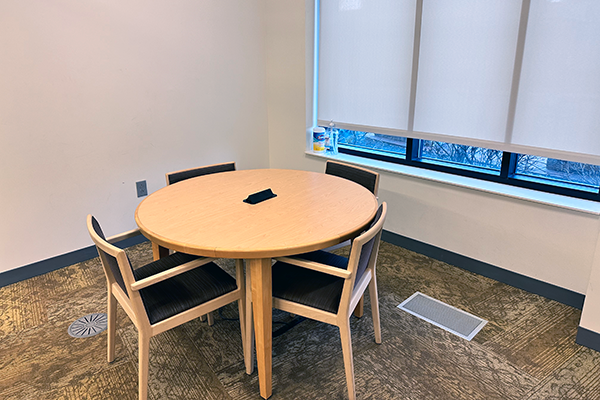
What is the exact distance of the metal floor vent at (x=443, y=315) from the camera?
2342mm

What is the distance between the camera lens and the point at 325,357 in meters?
2.14

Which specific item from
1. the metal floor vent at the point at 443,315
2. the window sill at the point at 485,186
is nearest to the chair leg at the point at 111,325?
the metal floor vent at the point at 443,315

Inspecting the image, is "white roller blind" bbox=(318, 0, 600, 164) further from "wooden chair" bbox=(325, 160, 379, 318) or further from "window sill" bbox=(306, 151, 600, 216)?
"wooden chair" bbox=(325, 160, 379, 318)

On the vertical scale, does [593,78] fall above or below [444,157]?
above

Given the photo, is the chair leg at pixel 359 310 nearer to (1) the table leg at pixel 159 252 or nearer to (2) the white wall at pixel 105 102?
(1) the table leg at pixel 159 252

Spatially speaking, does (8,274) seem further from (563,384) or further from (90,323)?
(563,384)

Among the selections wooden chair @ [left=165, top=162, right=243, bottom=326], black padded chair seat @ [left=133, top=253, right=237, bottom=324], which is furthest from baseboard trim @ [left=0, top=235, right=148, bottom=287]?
black padded chair seat @ [left=133, top=253, right=237, bottom=324]

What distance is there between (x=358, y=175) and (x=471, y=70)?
101 centimetres

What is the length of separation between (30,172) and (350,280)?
2.42m

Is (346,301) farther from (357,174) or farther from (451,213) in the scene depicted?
(451,213)

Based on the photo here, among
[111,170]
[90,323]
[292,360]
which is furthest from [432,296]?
[111,170]

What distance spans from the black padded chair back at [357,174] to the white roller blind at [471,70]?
2.25 ft

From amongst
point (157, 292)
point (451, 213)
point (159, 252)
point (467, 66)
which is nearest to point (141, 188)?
point (159, 252)

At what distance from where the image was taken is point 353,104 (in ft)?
11.4
